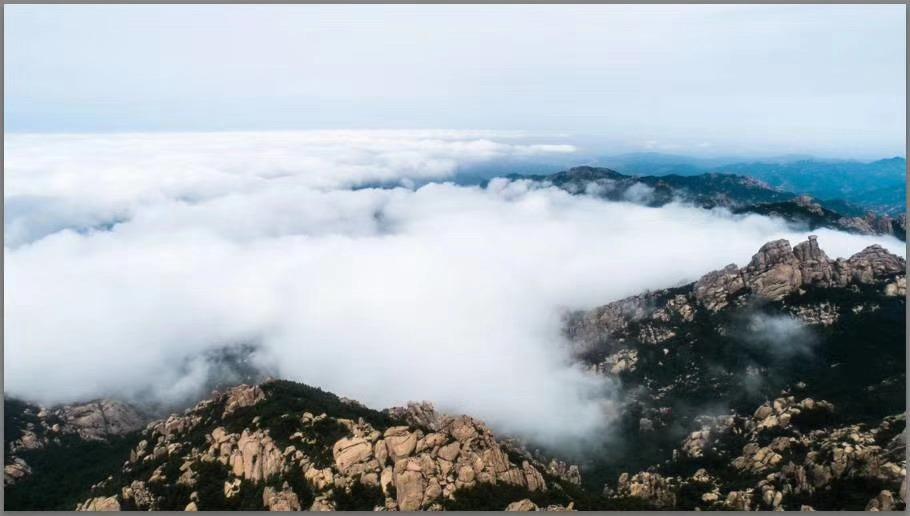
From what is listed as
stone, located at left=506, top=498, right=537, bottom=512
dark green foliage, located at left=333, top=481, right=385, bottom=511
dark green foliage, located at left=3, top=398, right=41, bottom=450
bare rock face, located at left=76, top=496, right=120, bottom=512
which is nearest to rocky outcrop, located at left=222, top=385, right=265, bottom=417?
bare rock face, located at left=76, top=496, right=120, bottom=512

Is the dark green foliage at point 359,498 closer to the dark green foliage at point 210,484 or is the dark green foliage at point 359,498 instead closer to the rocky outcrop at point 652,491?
the dark green foliage at point 210,484

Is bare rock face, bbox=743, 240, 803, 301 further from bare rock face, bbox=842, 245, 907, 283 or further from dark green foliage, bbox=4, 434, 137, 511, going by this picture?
dark green foliage, bbox=4, 434, 137, 511

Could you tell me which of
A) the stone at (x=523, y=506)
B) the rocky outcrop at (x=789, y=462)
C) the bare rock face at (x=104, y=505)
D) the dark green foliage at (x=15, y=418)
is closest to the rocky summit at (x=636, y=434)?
the stone at (x=523, y=506)

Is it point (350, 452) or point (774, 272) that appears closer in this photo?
point (350, 452)

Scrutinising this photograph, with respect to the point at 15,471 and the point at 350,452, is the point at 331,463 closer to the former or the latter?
the point at 350,452

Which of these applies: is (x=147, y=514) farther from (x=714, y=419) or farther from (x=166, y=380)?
(x=166, y=380)

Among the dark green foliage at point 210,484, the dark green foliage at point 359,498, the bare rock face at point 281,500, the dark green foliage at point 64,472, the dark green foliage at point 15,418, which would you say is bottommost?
the dark green foliage at point 15,418

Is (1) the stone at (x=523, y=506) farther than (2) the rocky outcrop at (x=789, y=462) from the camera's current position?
No

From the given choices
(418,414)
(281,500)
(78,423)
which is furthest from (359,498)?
(78,423)

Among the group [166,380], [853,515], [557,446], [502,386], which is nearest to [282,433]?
[853,515]
